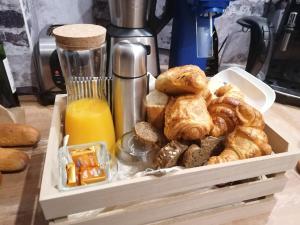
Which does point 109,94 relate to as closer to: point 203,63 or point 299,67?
point 203,63

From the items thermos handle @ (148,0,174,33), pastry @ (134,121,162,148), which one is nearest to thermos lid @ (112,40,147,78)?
pastry @ (134,121,162,148)

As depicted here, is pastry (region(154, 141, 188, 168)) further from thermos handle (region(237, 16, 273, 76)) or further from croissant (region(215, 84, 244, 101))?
thermos handle (region(237, 16, 273, 76))

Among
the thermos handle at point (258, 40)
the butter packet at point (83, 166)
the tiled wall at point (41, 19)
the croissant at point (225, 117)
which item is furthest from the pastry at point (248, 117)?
the tiled wall at point (41, 19)

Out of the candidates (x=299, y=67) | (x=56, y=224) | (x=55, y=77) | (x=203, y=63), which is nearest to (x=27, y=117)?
(x=55, y=77)

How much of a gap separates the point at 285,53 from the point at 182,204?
66cm

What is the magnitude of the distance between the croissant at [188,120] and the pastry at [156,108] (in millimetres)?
35

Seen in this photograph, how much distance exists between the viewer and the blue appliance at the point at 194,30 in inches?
26.3

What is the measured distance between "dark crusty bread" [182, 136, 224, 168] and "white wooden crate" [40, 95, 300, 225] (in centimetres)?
5

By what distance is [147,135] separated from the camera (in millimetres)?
493

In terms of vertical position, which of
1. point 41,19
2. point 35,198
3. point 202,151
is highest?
point 41,19

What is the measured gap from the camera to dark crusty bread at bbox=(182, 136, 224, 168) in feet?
1.45

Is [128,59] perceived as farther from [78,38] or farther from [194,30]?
[194,30]

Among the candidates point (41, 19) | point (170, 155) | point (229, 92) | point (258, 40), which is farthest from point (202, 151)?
point (41, 19)

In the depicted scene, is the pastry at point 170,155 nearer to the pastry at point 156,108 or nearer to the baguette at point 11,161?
the pastry at point 156,108
